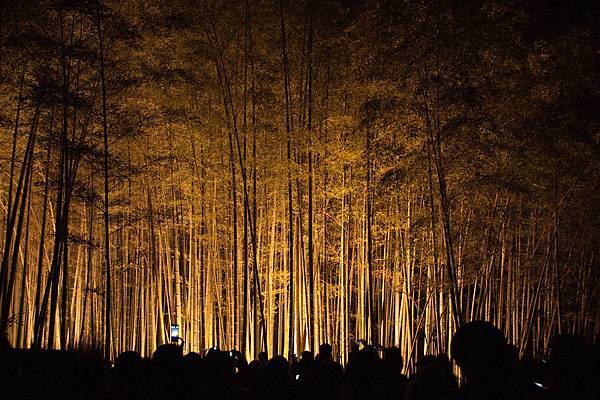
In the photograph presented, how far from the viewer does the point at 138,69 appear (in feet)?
22.7

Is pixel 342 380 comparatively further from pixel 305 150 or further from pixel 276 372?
pixel 305 150

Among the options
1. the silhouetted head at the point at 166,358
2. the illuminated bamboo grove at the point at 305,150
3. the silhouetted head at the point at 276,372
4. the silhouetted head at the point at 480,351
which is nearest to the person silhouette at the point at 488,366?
the silhouetted head at the point at 480,351

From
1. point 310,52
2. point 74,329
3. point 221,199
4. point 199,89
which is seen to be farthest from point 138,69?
point 74,329

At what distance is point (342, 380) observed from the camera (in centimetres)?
326

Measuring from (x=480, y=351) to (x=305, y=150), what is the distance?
590cm

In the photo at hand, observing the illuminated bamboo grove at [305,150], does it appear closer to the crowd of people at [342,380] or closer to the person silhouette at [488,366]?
the crowd of people at [342,380]

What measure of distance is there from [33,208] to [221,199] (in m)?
3.12

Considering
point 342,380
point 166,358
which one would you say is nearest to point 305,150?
point 342,380

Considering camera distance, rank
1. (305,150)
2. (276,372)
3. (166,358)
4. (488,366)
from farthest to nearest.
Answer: (305,150) < (276,372) < (166,358) < (488,366)

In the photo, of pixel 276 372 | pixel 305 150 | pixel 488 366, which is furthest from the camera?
pixel 305 150

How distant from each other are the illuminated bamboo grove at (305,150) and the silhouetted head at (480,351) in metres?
3.48

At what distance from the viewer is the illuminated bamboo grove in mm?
5762

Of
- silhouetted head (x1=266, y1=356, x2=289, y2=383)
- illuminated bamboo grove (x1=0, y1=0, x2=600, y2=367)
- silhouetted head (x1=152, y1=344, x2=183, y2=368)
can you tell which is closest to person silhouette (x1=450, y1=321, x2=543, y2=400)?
silhouetted head (x1=152, y1=344, x2=183, y2=368)

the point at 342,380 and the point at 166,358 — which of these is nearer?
the point at 166,358
